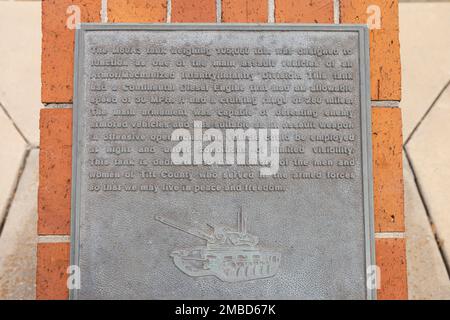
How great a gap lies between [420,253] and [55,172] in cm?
146

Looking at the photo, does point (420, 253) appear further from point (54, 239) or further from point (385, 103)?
point (54, 239)

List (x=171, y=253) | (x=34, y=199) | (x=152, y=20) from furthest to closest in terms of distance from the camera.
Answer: (x=34, y=199)
(x=152, y=20)
(x=171, y=253)

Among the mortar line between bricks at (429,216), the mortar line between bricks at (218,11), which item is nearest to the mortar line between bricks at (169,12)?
the mortar line between bricks at (218,11)

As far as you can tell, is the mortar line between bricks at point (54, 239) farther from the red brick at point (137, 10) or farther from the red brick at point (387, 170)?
the red brick at point (387, 170)

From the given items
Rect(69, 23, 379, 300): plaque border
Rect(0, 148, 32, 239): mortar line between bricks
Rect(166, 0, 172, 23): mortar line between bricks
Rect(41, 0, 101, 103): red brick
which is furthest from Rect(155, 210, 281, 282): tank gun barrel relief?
Rect(0, 148, 32, 239): mortar line between bricks

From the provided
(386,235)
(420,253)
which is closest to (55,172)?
(386,235)

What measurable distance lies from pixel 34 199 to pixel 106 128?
2.53ft

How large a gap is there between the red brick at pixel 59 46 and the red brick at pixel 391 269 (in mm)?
1087

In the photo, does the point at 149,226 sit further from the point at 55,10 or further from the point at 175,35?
the point at 55,10

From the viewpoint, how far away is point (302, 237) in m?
1.55

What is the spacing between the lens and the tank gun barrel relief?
1544 mm

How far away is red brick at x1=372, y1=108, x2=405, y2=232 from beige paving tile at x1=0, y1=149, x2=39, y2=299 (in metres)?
1.37

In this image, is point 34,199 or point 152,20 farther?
point 34,199

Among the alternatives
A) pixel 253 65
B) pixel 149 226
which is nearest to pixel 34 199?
pixel 149 226
